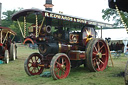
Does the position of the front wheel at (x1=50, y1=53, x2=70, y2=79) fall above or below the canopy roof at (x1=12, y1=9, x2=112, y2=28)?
below

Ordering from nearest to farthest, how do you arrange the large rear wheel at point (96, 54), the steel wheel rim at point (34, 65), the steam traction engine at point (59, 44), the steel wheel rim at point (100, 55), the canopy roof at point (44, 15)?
the canopy roof at point (44, 15) < the steam traction engine at point (59, 44) < the steel wheel rim at point (34, 65) < the large rear wheel at point (96, 54) < the steel wheel rim at point (100, 55)

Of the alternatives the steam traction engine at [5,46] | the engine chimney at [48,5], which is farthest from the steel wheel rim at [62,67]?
the steam traction engine at [5,46]

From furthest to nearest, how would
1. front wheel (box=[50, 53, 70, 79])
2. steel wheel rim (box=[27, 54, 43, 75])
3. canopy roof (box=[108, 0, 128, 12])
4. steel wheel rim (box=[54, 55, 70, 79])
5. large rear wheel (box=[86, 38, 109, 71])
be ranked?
1. large rear wheel (box=[86, 38, 109, 71])
2. steel wheel rim (box=[27, 54, 43, 75])
3. steel wheel rim (box=[54, 55, 70, 79])
4. front wheel (box=[50, 53, 70, 79])
5. canopy roof (box=[108, 0, 128, 12])

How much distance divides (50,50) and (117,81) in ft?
8.16

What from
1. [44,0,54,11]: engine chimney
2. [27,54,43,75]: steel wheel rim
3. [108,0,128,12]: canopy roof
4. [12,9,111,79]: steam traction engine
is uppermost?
[44,0,54,11]: engine chimney

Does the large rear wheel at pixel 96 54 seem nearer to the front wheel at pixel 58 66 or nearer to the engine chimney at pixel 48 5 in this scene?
the front wheel at pixel 58 66

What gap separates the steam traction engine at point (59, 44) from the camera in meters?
5.95

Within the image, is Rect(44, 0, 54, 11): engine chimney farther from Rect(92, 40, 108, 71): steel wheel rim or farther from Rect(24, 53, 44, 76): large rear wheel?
Rect(92, 40, 108, 71): steel wheel rim

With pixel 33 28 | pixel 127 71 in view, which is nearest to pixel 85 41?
pixel 33 28

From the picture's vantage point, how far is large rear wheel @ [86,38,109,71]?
6636 mm

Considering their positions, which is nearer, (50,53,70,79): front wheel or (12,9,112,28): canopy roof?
(50,53,70,79): front wheel

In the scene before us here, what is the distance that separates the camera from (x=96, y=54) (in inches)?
274

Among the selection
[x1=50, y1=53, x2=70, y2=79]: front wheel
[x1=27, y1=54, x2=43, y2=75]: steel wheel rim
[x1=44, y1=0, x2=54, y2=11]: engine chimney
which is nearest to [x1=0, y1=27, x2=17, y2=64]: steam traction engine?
[x1=27, y1=54, x2=43, y2=75]: steel wheel rim

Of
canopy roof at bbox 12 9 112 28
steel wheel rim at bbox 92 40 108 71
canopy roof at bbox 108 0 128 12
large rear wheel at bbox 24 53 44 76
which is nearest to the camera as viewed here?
canopy roof at bbox 108 0 128 12
